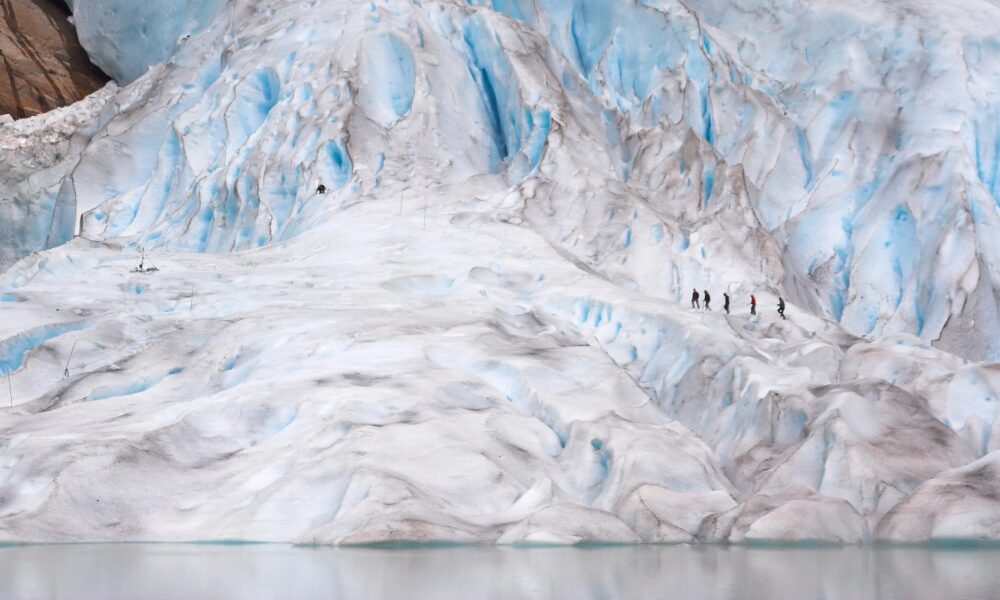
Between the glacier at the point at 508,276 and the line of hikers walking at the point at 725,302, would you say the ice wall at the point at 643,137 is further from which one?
the line of hikers walking at the point at 725,302

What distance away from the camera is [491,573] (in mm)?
7168

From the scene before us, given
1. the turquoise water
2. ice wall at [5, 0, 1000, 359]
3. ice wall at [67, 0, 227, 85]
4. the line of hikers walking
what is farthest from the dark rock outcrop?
the turquoise water

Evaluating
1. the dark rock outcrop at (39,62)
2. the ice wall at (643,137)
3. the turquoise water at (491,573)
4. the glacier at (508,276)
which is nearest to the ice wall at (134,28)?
the glacier at (508,276)

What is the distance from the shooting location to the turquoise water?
6191mm

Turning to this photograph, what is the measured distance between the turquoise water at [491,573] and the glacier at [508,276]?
2.10 feet

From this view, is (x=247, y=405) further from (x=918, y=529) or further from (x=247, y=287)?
(x=918, y=529)

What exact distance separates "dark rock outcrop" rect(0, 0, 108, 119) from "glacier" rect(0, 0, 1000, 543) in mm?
1002

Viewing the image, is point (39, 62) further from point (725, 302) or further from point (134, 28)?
point (725, 302)

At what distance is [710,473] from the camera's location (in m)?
11.3

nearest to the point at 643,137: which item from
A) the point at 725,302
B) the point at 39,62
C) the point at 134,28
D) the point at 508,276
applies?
the point at 725,302

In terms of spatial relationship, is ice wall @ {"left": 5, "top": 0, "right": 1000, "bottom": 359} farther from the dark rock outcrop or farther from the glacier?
the dark rock outcrop

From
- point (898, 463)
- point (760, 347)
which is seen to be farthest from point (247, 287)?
point (898, 463)

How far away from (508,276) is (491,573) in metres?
9.51

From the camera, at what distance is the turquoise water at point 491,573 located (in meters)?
6.19
